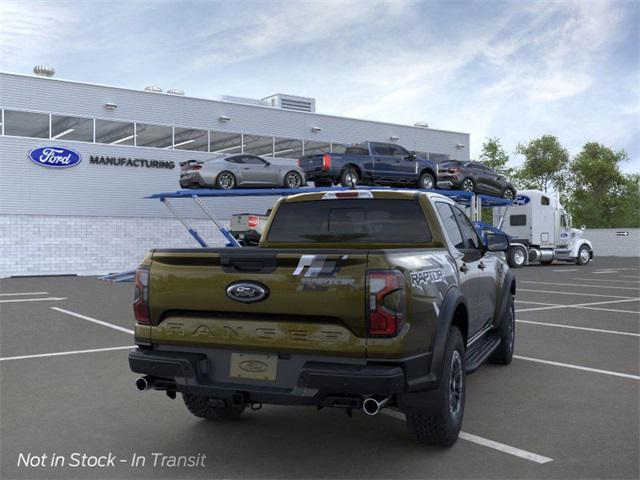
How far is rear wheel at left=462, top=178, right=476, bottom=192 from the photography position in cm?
2618

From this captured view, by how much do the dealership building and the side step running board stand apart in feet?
78.2

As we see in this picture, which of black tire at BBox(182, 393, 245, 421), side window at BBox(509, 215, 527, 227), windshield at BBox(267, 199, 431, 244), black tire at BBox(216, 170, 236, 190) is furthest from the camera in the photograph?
side window at BBox(509, 215, 527, 227)

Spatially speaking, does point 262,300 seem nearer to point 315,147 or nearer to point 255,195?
point 255,195

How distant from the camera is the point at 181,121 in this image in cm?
2997

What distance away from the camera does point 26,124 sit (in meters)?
26.2

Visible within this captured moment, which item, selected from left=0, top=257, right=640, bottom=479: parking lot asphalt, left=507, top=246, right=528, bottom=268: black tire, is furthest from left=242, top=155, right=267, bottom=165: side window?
left=0, top=257, right=640, bottom=479: parking lot asphalt

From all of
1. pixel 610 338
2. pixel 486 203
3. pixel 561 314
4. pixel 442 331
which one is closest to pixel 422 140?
pixel 486 203

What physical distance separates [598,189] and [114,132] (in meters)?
59.6

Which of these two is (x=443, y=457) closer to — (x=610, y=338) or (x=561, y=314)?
(x=610, y=338)

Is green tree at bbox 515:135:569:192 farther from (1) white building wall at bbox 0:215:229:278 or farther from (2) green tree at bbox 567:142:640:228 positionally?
(1) white building wall at bbox 0:215:229:278

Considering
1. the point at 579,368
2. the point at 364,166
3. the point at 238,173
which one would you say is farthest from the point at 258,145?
the point at 579,368

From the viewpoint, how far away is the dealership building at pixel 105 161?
85.7 feet

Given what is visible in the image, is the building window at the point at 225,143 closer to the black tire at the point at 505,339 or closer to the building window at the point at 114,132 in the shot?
the building window at the point at 114,132

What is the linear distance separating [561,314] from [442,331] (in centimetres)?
844
